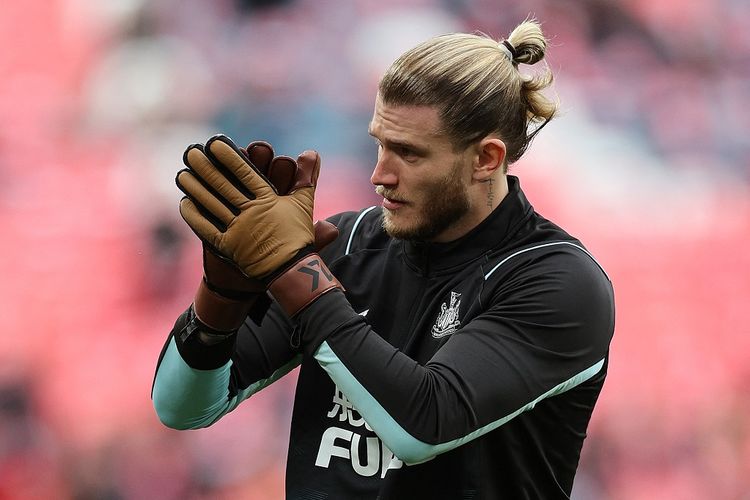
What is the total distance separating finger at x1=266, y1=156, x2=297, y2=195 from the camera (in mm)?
1494

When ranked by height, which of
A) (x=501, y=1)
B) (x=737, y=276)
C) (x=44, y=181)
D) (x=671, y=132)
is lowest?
(x=737, y=276)

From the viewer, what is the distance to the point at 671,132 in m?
3.31

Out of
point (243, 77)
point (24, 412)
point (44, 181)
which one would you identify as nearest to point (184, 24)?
point (243, 77)

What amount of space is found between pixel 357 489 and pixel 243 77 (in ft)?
5.87

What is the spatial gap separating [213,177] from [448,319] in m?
0.43

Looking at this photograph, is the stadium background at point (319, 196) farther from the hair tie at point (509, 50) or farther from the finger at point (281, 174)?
the finger at point (281, 174)

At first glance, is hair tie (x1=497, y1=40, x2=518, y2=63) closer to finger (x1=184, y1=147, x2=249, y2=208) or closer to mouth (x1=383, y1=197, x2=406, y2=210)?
mouth (x1=383, y1=197, x2=406, y2=210)

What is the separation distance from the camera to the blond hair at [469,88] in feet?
5.32

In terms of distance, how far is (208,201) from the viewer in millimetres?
1408

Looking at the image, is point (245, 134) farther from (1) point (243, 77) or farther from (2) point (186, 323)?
(2) point (186, 323)

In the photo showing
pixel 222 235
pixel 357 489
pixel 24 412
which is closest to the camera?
pixel 222 235

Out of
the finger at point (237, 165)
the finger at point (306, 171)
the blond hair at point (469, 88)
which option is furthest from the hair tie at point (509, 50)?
the finger at point (237, 165)

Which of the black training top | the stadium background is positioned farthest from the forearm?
the stadium background

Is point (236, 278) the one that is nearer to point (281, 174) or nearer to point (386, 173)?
point (281, 174)
